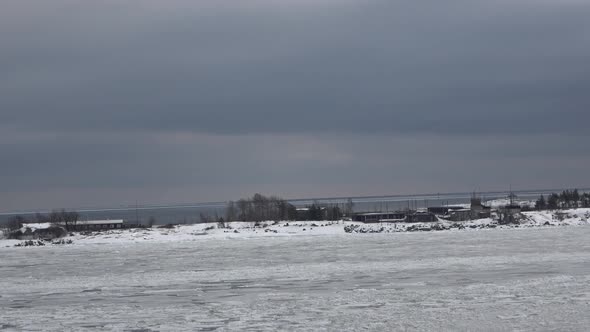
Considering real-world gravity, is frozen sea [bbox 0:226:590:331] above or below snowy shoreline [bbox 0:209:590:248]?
below

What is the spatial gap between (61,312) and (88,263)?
19695mm

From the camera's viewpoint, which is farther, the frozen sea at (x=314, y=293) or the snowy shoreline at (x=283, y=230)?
the snowy shoreline at (x=283, y=230)

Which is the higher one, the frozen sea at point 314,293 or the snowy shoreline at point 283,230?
the snowy shoreline at point 283,230

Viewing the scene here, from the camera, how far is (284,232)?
73.8m

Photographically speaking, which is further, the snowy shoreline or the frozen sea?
the snowy shoreline

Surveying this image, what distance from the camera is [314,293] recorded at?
834 inches

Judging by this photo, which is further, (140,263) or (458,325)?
(140,263)

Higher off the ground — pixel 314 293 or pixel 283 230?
pixel 283 230

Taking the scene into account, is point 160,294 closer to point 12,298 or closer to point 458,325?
point 12,298

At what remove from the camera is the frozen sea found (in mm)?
16016

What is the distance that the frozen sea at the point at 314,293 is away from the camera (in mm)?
16016

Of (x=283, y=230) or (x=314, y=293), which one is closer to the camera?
(x=314, y=293)

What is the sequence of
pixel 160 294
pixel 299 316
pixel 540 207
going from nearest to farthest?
pixel 299 316
pixel 160 294
pixel 540 207

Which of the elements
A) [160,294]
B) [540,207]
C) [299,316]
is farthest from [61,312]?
[540,207]
